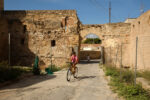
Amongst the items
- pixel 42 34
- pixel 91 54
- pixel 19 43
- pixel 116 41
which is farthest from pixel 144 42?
pixel 91 54

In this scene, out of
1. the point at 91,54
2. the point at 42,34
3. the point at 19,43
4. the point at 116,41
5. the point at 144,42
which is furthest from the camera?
the point at 91,54

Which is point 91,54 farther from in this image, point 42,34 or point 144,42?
point 144,42

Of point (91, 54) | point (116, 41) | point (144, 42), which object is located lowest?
point (91, 54)

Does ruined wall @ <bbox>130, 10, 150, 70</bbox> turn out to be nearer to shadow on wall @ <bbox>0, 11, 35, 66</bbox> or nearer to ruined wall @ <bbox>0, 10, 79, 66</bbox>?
ruined wall @ <bbox>0, 10, 79, 66</bbox>

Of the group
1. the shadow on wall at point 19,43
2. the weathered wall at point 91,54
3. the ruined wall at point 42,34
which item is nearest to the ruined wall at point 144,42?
the ruined wall at point 42,34

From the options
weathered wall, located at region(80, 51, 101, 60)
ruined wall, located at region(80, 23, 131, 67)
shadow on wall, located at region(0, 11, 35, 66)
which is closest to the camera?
ruined wall, located at region(80, 23, 131, 67)

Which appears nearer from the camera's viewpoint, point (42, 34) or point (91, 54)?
point (42, 34)

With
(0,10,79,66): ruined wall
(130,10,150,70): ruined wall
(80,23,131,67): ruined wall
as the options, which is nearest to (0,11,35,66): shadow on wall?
(0,10,79,66): ruined wall

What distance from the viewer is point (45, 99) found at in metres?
4.42

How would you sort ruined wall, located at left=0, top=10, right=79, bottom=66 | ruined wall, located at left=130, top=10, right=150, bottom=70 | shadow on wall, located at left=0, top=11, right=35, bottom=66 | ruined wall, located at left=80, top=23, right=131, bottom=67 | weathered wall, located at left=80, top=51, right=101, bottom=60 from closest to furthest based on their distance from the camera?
ruined wall, located at left=130, top=10, right=150, bottom=70 → ruined wall, located at left=80, top=23, right=131, bottom=67 → ruined wall, located at left=0, top=10, right=79, bottom=66 → shadow on wall, located at left=0, top=11, right=35, bottom=66 → weathered wall, located at left=80, top=51, right=101, bottom=60

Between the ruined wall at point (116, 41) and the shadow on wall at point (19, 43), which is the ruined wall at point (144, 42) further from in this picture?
the shadow on wall at point (19, 43)

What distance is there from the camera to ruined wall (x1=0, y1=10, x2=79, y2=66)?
49.9 feet

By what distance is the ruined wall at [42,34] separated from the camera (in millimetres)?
15195

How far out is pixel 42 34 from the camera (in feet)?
51.0
